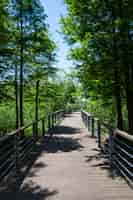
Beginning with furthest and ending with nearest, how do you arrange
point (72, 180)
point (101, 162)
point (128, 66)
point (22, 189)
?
point (128, 66) < point (101, 162) < point (72, 180) < point (22, 189)

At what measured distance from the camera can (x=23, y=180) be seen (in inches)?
258

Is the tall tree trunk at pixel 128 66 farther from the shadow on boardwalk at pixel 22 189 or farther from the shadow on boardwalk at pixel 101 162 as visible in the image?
the shadow on boardwalk at pixel 22 189

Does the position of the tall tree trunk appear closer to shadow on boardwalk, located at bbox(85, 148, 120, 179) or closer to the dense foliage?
the dense foliage

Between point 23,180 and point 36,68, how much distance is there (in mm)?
10586

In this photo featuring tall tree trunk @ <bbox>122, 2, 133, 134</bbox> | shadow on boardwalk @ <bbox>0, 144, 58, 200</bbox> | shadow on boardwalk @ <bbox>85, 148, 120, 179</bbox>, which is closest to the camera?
shadow on boardwalk @ <bbox>0, 144, 58, 200</bbox>

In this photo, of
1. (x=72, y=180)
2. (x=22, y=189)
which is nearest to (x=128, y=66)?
(x=72, y=180)

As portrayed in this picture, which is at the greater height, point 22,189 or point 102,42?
point 102,42

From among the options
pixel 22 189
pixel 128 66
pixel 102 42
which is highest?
pixel 102 42

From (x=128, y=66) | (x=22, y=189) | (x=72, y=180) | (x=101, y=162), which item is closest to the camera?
(x=22, y=189)

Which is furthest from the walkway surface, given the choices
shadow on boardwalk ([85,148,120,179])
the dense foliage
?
the dense foliage

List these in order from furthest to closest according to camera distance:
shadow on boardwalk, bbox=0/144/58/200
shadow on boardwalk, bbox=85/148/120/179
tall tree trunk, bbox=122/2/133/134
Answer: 1. tall tree trunk, bbox=122/2/133/134
2. shadow on boardwalk, bbox=85/148/120/179
3. shadow on boardwalk, bbox=0/144/58/200

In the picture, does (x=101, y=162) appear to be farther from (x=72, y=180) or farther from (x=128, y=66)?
(x=128, y=66)

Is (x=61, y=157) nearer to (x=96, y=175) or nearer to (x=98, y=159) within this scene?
(x=98, y=159)

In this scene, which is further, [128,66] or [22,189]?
[128,66]
